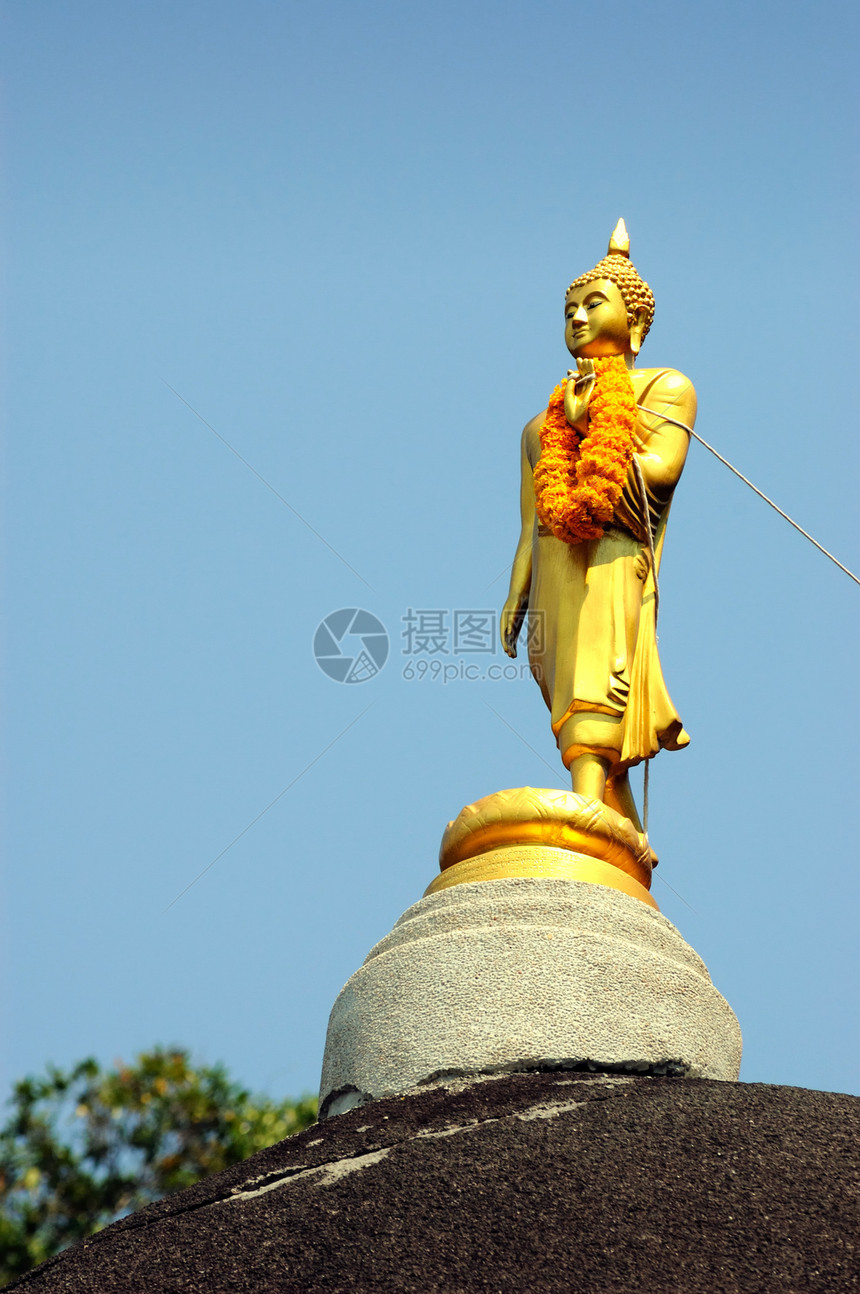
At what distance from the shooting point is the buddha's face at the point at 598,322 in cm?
799

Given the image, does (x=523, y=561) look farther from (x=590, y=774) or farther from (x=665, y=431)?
(x=590, y=774)

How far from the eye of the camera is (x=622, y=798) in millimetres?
7574

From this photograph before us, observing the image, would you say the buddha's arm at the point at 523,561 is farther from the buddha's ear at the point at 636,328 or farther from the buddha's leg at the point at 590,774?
the buddha's leg at the point at 590,774

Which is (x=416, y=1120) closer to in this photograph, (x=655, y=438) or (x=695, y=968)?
(x=695, y=968)

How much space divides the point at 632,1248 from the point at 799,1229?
51 cm

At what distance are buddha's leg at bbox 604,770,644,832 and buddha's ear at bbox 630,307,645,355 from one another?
251 centimetres

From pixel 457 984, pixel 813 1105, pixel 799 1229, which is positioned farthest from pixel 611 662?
pixel 799 1229

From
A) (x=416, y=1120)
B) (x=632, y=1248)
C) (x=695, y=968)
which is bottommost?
(x=632, y=1248)

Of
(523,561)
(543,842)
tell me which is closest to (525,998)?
(543,842)

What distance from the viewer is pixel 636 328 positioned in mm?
8133

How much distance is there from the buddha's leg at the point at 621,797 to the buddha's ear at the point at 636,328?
98.8 inches

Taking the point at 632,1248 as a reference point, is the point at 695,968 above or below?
above

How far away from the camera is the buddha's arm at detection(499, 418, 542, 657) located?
8289 mm

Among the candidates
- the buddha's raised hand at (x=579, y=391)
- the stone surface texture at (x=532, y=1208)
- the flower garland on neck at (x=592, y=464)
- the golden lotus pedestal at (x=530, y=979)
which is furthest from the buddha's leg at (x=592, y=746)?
the stone surface texture at (x=532, y=1208)
